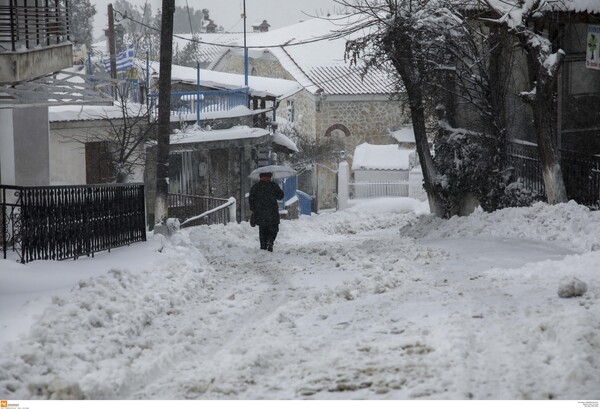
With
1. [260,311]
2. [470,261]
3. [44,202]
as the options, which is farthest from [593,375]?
[44,202]

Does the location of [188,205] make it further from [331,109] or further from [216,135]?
[331,109]

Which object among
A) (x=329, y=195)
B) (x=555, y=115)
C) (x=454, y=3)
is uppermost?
(x=454, y=3)

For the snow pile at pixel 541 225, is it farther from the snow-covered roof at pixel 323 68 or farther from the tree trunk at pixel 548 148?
the snow-covered roof at pixel 323 68

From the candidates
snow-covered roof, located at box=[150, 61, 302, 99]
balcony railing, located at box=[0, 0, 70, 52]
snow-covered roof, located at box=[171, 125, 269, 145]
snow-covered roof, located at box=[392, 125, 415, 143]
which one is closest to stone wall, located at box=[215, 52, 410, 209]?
snow-covered roof, located at box=[392, 125, 415, 143]

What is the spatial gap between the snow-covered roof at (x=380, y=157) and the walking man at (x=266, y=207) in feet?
91.8

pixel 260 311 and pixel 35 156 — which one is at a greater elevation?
pixel 35 156

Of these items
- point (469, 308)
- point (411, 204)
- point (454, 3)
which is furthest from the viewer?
point (411, 204)

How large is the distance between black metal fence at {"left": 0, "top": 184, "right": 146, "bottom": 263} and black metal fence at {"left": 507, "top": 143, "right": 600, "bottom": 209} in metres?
8.98

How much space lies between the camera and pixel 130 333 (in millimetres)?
9633

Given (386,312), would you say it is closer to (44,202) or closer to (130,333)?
(130,333)

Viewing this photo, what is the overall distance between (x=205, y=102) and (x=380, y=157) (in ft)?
52.5

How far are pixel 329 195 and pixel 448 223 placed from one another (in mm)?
27838

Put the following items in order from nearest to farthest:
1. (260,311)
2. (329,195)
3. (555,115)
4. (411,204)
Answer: (260,311) → (555,115) → (411,204) → (329,195)

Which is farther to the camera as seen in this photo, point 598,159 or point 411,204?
point 411,204
